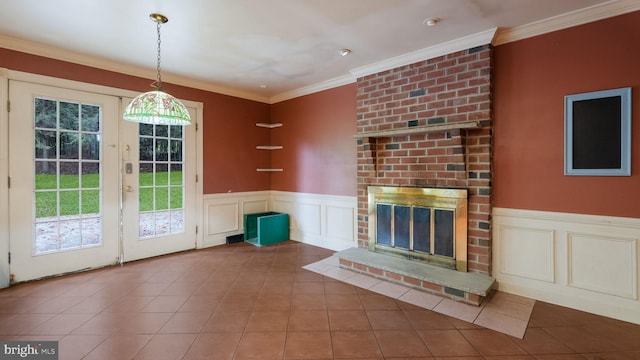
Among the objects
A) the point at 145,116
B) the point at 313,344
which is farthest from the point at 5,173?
the point at 313,344

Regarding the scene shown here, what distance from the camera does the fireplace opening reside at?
9.78ft

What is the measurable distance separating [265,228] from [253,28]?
2.98 meters

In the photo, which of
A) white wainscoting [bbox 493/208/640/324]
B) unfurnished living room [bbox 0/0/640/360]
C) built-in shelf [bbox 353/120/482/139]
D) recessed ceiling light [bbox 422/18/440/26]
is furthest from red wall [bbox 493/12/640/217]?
recessed ceiling light [bbox 422/18/440/26]

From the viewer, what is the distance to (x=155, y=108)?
2234 millimetres

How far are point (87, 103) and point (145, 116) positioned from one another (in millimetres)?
1752

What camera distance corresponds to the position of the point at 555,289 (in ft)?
8.44

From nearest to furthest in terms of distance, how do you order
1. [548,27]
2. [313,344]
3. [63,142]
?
[313,344]
[548,27]
[63,142]

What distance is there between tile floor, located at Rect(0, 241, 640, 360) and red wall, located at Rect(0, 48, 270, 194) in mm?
1861

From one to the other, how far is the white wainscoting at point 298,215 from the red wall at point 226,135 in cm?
23

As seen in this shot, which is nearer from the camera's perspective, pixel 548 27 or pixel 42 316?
pixel 42 316

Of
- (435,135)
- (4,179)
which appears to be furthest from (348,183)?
(4,179)

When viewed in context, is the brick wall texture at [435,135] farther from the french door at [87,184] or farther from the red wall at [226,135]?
the french door at [87,184]

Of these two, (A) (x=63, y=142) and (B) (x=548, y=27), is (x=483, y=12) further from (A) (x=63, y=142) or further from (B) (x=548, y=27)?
(A) (x=63, y=142)

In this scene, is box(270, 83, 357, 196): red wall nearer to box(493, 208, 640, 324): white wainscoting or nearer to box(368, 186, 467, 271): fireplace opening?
box(368, 186, 467, 271): fireplace opening
